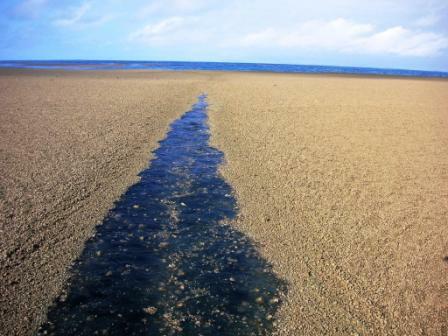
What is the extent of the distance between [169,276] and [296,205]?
4.05 m

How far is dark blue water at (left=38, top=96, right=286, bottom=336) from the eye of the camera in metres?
4.79

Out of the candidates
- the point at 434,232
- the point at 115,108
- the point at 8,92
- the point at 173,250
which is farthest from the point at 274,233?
the point at 8,92

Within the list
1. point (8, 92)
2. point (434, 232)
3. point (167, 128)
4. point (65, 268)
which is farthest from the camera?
point (8, 92)

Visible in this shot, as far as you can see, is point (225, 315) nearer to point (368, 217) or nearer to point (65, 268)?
point (65, 268)

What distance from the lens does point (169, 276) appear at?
579cm

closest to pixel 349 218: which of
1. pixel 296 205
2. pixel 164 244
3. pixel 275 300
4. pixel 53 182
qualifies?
pixel 296 205

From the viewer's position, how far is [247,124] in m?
17.5

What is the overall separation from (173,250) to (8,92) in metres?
27.9

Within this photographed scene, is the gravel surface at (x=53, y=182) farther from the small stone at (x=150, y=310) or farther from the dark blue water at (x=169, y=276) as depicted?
the small stone at (x=150, y=310)

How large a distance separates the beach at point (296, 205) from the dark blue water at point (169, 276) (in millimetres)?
332

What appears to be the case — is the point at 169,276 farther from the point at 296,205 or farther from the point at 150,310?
the point at 296,205

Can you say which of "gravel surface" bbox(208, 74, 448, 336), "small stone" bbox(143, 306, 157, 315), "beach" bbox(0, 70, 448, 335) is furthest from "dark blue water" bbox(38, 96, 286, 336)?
"gravel surface" bbox(208, 74, 448, 336)

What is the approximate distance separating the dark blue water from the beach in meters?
0.33

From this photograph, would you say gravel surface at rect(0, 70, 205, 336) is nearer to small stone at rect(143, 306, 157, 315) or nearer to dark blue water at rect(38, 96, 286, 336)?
dark blue water at rect(38, 96, 286, 336)
